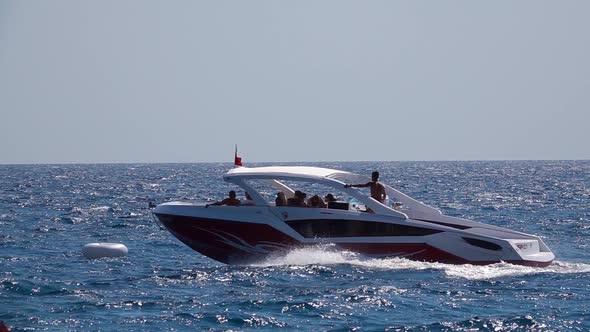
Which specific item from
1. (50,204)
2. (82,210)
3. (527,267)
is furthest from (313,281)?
(50,204)

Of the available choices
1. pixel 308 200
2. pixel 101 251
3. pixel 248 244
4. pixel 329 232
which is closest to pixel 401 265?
pixel 329 232

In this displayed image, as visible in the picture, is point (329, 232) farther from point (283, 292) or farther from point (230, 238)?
point (283, 292)

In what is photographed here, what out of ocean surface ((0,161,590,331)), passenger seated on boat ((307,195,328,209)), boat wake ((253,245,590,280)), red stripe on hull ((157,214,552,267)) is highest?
passenger seated on boat ((307,195,328,209))

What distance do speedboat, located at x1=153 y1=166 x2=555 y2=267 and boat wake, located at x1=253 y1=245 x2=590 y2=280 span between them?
0.13 meters

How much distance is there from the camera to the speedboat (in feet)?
70.2

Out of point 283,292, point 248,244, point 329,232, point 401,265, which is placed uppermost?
point 329,232

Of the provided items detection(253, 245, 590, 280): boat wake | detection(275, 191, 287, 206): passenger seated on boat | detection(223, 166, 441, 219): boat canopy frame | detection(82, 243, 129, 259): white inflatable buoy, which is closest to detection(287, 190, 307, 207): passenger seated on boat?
detection(275, 191, 287, 206): passenger seated on boat

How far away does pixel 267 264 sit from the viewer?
2200 cm

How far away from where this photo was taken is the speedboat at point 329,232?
70.2ft

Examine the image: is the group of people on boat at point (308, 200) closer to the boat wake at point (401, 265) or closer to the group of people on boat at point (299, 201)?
the group of people on boat at point (299, 201)

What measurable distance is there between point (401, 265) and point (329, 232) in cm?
162

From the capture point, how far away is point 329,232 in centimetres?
2170

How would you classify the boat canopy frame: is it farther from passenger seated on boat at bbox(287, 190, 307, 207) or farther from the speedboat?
passenger seated on boat at bbox(287, 190, 307, 207)

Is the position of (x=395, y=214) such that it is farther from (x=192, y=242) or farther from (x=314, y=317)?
(x=314, y=317)
